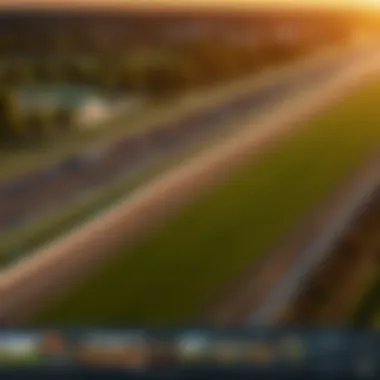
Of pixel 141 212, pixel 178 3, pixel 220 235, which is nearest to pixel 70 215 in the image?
pixel 141 212

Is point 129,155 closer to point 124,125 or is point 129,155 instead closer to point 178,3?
point 124,125

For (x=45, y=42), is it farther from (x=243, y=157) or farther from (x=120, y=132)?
(x=243, y=157)

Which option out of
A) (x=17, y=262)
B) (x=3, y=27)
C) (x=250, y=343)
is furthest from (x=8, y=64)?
(x=250, y=343)

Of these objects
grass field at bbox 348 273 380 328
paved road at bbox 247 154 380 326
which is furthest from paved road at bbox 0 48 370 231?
grass field at bbox 348 273 380 328

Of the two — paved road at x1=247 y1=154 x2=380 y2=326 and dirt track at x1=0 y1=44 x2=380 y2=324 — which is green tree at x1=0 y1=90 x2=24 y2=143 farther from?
paved road at x1=247 y1=154 x2=380 y2=326

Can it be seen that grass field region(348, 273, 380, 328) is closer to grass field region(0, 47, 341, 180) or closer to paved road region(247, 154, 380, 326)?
paved road region(247, 154, 380, 326)

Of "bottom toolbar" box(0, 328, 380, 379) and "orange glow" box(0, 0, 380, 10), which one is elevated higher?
"orange glow" box(0, 0, 380, 10)

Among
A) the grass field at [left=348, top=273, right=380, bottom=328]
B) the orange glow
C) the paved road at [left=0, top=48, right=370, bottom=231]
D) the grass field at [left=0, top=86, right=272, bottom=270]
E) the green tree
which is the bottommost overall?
the grass field at [left=348, top=273, right=380, bottom=328]
